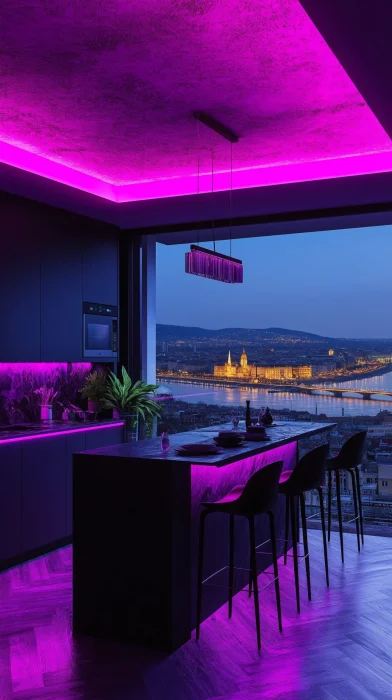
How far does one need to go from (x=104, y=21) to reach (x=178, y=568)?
293 cm

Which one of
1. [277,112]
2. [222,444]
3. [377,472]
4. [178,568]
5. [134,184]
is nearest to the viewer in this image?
[178,568]

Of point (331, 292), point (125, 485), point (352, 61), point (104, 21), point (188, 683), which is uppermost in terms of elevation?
point (104, 21)

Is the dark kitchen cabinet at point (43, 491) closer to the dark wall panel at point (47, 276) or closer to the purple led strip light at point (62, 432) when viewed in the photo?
the purple led strip light at point (62, 432)

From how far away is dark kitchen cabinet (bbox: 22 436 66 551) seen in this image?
5227mm

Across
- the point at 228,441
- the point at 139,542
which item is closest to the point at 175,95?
the point at 228,441

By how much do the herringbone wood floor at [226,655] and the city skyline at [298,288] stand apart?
109 inches

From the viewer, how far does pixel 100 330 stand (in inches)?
264

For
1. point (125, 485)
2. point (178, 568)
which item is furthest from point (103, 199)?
point (178, 568)

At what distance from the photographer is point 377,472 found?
6.12 meters

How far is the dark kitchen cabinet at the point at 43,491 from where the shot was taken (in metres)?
5.23

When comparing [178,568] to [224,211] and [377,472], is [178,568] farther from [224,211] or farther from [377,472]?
[224,211]

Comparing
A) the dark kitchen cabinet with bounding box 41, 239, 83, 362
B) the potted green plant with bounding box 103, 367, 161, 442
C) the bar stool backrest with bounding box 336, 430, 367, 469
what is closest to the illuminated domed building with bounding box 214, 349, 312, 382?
the potted green plant with bounding box 103, 367, 161, 442

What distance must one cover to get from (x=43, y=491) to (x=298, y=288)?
3412 millimetres

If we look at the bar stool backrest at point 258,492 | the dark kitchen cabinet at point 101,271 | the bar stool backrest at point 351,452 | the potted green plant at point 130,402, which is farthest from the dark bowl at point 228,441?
the dark kitchen cabinet at point 101,271
